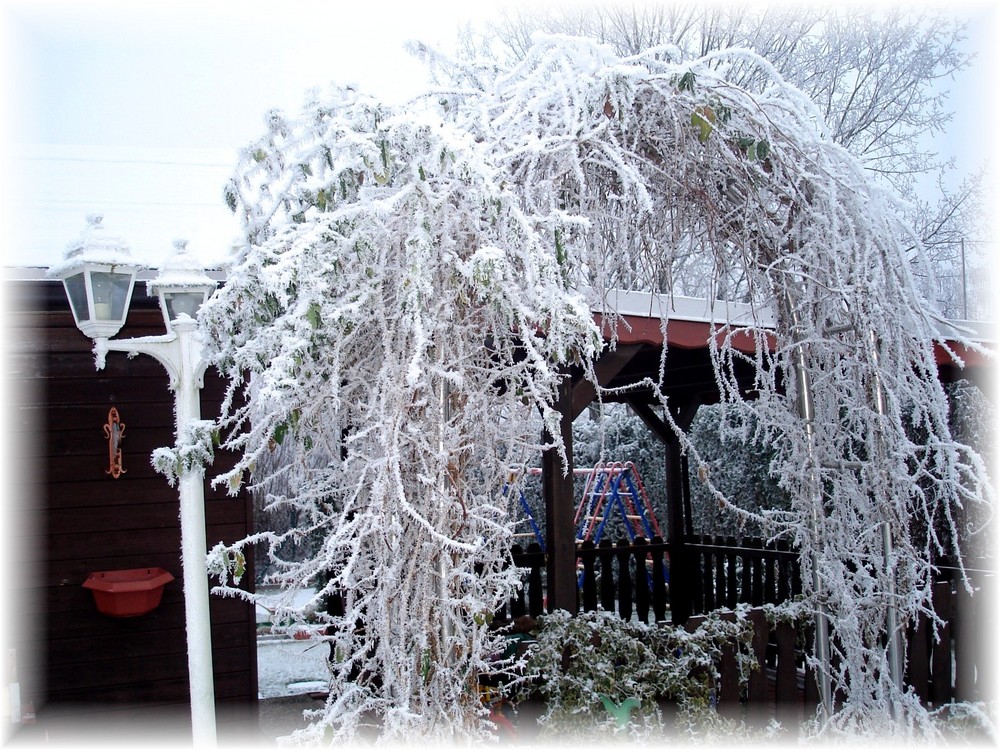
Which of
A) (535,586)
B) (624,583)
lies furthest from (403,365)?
(624,583)

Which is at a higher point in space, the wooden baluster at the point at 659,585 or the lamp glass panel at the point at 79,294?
the lamp glass panel at the point at 79,294

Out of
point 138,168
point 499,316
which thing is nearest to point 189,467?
point 499,316

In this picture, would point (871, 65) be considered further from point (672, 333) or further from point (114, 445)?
point (114, 445)

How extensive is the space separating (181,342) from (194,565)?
0.66m

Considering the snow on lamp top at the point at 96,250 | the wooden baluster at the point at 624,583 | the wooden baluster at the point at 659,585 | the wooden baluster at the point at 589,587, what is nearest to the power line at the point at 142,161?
the snow on lamp top at the point at 96,250

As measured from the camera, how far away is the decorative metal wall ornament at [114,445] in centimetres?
428

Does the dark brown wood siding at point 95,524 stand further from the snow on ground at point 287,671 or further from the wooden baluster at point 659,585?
the wooden baluster at point 659,585

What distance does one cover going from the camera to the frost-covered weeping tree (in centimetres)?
225

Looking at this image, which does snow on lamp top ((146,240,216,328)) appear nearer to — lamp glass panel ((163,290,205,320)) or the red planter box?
lamp glass panel ((163,290,205,320))

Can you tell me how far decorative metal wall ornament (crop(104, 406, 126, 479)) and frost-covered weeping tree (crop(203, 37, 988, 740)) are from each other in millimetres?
1950

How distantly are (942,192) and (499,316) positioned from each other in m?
13.8

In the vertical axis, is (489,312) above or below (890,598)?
above

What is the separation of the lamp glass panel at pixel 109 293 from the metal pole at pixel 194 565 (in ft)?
0.59

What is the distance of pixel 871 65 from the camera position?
45.3 feet
